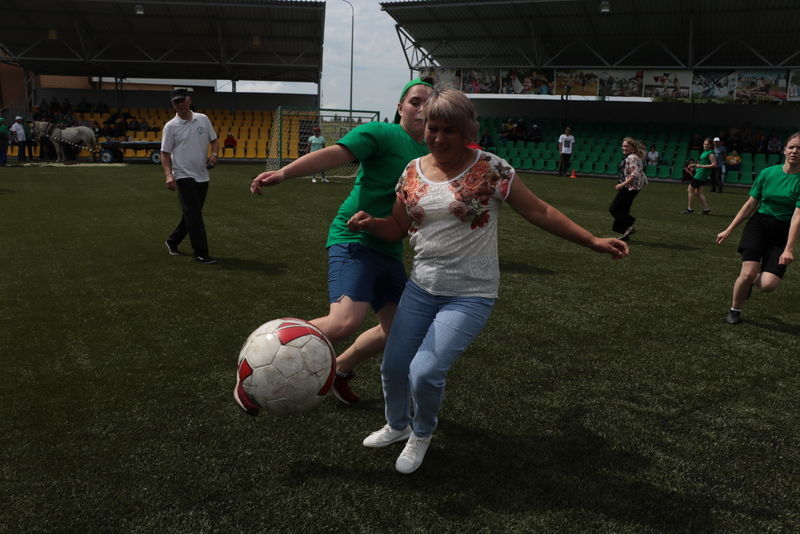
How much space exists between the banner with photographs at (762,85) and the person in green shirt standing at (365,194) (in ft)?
92.8

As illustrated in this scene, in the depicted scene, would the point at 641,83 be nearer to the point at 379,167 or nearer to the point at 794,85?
the point at 794,85

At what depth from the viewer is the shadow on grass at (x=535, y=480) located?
2844mm

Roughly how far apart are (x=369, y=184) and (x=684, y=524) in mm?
2240

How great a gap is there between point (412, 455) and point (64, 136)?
27011 millimetres

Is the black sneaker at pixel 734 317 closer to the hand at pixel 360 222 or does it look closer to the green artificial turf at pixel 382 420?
the green artificial turf at pixel 382 420

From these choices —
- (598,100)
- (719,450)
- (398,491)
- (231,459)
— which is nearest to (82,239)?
(231,459)

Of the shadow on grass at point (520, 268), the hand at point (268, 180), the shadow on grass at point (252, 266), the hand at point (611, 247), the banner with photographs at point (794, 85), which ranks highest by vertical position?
the banner with photographs at point (794, 85)

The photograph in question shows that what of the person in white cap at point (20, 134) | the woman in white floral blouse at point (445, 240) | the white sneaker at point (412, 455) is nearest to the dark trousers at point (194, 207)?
the woman in white floral blouse at point (445, 240)

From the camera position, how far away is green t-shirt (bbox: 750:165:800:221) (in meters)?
5.60

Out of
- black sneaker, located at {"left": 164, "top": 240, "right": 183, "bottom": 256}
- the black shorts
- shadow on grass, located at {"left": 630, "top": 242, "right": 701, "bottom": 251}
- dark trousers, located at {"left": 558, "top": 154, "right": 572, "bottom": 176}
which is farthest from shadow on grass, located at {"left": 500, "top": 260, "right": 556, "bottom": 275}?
dark trousers, located at {"left": 558, "top": 154, "right": 572, "bottom": 176}

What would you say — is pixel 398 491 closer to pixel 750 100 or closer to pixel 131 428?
pixel 131 428

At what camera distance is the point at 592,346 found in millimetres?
5129

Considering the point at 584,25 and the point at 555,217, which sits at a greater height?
the point at 584,25

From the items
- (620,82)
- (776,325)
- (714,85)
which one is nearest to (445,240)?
(776,325)
